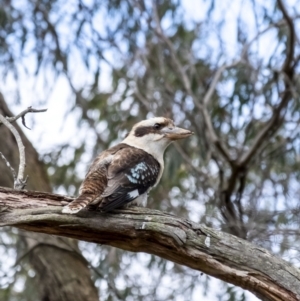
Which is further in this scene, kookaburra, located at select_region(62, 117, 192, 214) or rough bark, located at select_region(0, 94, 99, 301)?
rough bark, located at select_region(0, 94, 99, 301)

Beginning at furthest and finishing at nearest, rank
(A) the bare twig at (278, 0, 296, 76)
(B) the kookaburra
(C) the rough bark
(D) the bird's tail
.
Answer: (A) the bare twig at (278, 0, 296, 76) < (C) the rough bark < (B) the kookaburra < (D) the bird's tail

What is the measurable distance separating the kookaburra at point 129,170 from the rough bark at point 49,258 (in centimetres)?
108

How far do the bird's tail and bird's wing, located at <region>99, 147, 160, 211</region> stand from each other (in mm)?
50

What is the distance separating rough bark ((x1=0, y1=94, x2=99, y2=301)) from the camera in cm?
423

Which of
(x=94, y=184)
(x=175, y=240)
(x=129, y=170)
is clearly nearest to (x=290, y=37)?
(x=129, y=170)

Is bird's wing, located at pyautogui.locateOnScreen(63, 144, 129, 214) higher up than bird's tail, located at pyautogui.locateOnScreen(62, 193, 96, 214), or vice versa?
bird's wing, located at pyautogui.locateOnScreen(63, 144, 129, 214)

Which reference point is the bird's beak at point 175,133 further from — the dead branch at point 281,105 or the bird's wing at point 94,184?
the dead branch at point 281,105

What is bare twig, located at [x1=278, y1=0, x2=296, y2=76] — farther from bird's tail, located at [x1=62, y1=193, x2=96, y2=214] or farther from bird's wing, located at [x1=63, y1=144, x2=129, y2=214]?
bird's tail, located at [x1=62, y1=193, x2=96, y2=214]

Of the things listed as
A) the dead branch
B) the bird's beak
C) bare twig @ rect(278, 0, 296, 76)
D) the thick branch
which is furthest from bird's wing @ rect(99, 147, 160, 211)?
bare twig @ rect(278, 0, 296, 76)

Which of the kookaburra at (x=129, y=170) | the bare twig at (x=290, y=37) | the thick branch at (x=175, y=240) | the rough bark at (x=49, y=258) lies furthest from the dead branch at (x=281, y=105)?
the thick branch at (x=175, y=240)

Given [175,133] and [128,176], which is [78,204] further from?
[175,133]

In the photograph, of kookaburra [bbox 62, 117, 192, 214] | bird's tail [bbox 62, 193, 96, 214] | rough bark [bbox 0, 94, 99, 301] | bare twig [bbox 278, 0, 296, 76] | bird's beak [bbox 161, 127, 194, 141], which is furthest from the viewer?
bare twig [bbox 278, 0, 296, 76]

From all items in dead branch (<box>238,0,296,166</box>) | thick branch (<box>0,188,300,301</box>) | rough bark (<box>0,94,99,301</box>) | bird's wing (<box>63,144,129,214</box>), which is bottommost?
thick branch (<box>0,188,300,301</box>)

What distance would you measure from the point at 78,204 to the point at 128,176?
491 millimetres
